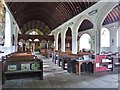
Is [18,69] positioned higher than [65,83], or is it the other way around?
[18,69]

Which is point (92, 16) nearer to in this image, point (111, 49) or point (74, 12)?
point (74, 12)

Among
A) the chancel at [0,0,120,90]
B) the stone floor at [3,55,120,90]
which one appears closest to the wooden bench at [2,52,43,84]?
the chancel at [0,0,120,90]

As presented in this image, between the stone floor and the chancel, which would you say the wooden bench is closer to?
the chancel

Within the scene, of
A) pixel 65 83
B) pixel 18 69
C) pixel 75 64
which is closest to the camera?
pixel 65 83

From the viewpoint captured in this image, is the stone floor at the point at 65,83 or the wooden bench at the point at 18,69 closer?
the stone floor at the point at 65,83

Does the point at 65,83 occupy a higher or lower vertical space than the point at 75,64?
lower

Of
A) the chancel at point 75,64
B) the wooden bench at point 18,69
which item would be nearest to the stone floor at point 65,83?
the chancel at point 75,64

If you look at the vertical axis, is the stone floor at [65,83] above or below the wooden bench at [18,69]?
below

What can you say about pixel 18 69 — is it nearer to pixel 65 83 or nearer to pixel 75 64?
pixel 65 83

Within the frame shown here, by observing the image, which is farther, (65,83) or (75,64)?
(75,64)

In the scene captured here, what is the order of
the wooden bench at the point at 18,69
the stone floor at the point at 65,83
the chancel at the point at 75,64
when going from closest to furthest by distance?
the stone floor at the point at 65,83, the chancel at the point at 75,64, the wooden bench at the point at 18,69

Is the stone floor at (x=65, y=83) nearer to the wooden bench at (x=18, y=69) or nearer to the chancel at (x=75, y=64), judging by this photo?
the chancel at (x=75, y=64)

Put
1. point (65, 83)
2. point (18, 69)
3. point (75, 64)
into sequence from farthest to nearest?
point (75, 64) → point (18, 69) → point (65, 83)

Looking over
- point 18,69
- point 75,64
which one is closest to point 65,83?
point 18,69
